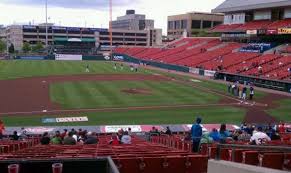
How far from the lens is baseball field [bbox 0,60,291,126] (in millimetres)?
29531

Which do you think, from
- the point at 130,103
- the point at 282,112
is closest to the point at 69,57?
the point at 130,103

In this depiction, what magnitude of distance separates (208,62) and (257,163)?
60448 millimetres

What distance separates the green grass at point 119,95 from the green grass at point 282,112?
5.92m

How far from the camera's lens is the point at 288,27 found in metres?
59.3

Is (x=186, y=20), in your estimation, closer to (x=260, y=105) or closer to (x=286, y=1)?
(x=286, y=1)

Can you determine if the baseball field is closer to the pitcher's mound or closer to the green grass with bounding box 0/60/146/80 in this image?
the pitcher's mound

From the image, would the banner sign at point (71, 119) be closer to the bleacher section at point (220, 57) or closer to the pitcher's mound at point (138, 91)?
the pitcher's mound at point (138, 91)

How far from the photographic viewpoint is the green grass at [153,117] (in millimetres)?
27812

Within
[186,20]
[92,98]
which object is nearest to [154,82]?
[92,98]

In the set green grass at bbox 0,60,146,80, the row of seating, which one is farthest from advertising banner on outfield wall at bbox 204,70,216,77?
the row of seating

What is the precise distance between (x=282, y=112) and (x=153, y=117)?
11.4m

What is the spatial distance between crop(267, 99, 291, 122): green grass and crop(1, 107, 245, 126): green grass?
2607mm

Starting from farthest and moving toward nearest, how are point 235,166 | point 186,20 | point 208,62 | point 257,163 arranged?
point 186,20
point 208,62
point 257,163
point 235,166

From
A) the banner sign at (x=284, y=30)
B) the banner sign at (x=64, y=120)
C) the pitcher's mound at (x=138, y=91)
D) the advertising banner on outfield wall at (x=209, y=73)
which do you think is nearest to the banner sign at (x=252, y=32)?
the banner sign at (x=284, y=30)
